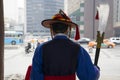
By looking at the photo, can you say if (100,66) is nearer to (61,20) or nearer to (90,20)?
(61,20)

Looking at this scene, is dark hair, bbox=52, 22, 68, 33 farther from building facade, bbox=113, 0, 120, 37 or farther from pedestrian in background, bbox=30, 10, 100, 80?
building facade, bbox=113, 0, 120, 37

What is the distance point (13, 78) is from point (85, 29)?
47616mm

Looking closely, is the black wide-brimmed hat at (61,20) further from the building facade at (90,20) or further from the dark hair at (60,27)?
the building facade at (90,20)

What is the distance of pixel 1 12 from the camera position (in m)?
4.59

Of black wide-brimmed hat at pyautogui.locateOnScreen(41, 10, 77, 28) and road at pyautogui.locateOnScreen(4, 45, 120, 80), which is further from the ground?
black wide-brimmed hat at pyautogui.locateOnScreen(41, 10, 77, 28)

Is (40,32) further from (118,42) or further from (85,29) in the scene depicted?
(118,42)

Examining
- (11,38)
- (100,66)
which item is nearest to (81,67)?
(100,66)

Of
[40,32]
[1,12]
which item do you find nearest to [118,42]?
[40,32]

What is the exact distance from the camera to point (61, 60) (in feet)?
8.57

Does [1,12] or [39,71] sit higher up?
[1,12]

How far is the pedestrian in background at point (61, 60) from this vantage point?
2584mm

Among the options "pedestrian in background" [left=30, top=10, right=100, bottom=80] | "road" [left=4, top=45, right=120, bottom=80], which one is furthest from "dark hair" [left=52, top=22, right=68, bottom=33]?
"road" [left=4, top=45, right=120, bottom=80]

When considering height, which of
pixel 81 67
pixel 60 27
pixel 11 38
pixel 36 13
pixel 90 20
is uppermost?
pixel 36 13

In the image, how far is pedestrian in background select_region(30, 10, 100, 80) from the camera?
258 cm
